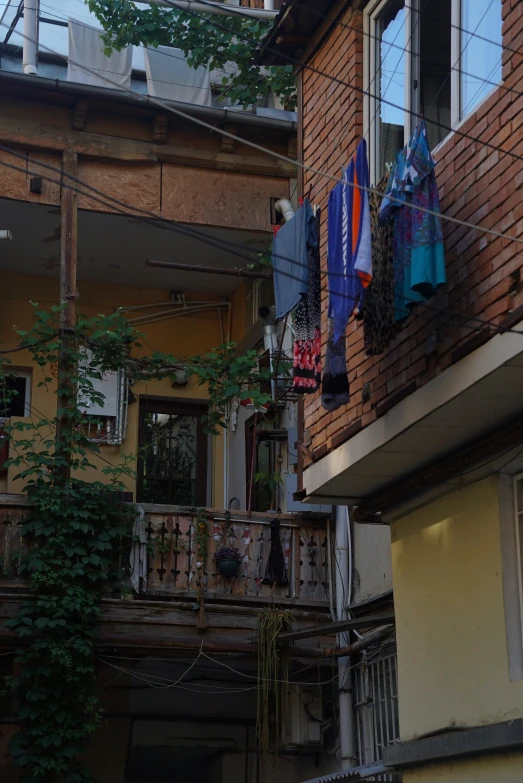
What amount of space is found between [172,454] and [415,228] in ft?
31.6

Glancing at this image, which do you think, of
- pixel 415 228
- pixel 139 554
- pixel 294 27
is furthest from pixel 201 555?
pixel 415 228

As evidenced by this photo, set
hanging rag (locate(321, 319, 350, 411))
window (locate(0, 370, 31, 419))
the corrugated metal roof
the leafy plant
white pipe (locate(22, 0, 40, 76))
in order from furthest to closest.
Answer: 1. window (locate(0, 370, 31, 419))
2. white pipe (locate(22, 0, 40, 76))
3. the leafy plant
4. the corrugated metal roof
5. hanging rag (locate(321, 319, 350, 411))

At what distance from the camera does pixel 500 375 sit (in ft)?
23.1

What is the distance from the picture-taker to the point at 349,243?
25.9 feet

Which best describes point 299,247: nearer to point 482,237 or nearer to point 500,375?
point 482,237

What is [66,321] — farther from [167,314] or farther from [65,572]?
[167,314]

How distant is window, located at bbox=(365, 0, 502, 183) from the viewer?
787 centimetres

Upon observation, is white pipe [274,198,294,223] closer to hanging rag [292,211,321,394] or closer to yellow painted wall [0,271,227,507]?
yellow painted wall [0,271,227,507]

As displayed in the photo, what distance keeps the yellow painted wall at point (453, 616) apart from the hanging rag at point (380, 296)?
125 cm

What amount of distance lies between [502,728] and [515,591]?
925 mm

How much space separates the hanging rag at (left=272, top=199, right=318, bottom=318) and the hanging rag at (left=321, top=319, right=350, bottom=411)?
0.36 meters

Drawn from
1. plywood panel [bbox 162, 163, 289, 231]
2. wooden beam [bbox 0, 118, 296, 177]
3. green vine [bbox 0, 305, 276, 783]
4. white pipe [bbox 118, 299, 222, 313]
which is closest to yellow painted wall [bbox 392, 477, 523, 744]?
green vine [bbox 0, 305, 276, 783]

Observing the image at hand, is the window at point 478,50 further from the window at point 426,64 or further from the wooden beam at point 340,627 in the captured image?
the wooden beam at point 340,627

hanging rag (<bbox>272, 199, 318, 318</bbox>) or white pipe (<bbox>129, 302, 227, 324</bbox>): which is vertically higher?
white pipe (<bbox>129, 302, 227, 324</bbox>)
